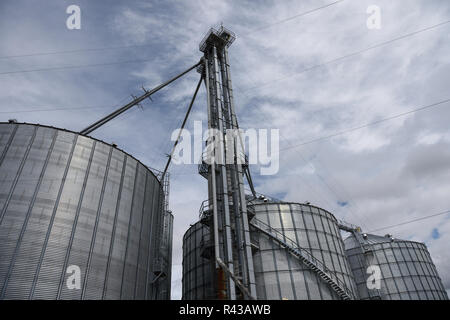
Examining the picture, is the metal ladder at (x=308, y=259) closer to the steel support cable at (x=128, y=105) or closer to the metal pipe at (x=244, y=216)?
the metal pipe at (x=244, y=216)

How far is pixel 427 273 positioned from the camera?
1490 inches

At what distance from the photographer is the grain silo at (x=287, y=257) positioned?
22.1 meters

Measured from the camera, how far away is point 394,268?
120 feet

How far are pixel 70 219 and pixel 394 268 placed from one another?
35.5m

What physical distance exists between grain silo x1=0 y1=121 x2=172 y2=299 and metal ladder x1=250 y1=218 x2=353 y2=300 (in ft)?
29.3

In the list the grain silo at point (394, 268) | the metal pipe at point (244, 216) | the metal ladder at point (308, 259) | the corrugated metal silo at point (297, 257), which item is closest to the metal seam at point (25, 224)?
the metal pipe at point (244, 216)

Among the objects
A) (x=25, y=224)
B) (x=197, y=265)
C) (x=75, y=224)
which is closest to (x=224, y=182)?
(x=197, y=265)

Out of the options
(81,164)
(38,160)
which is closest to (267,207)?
(81,164)

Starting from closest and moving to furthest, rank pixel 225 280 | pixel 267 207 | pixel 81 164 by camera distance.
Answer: pixel 225 280
pixel 81 164
pixel 267 207

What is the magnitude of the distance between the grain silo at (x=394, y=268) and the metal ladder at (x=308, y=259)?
1330cm

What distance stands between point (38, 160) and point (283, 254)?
1799 cm

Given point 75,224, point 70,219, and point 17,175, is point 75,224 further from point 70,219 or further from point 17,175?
point 17,175

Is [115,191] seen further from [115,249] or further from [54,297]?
[54,297]

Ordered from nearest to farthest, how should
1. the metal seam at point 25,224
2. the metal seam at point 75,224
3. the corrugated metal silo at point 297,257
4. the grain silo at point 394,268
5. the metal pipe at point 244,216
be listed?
the metal seam at point 25,224 → the metal seam at point 75,224 → the metal pipe at point 244,216 → the corrugated metal silo at point 297,257 → the grain silo at point 394,268
